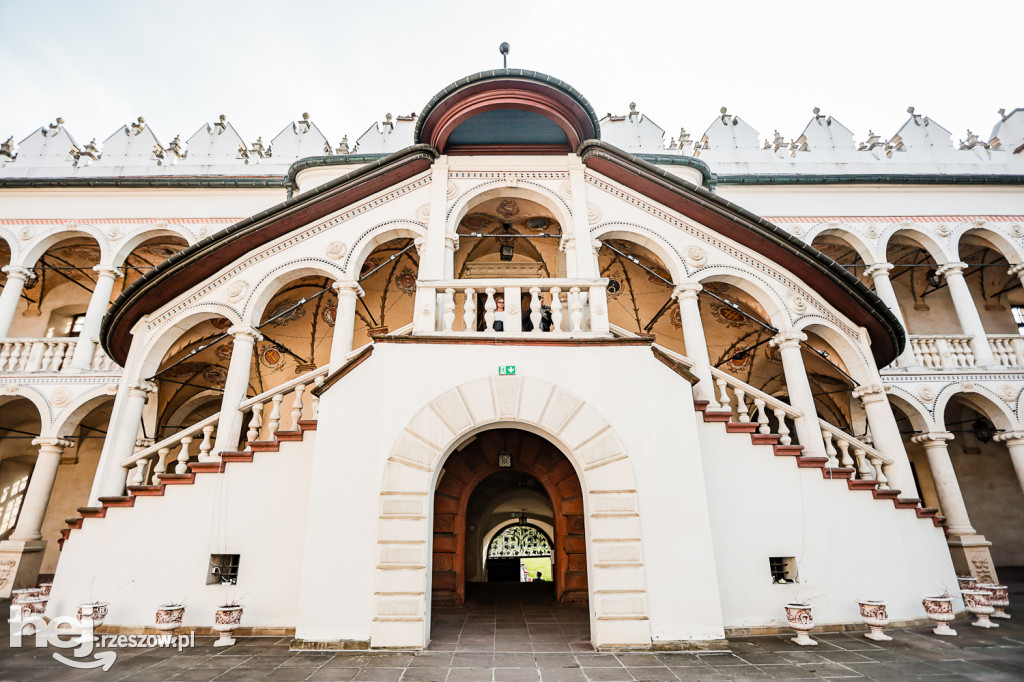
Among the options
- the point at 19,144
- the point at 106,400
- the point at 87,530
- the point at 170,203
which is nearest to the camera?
the point at 87,530

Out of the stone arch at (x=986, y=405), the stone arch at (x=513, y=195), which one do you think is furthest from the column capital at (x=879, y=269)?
the stone arch at (x=513, y=195)

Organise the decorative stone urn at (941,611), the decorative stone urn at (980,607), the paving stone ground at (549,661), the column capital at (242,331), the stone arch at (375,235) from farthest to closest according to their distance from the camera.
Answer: the stone arch at (375,235) → the column capital at (242,331) → the decorative stone urn at (980,607) → the decorative stone urn at (941,611) → the paving stone ground at (549,661)

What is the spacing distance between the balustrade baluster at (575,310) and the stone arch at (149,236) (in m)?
11.6

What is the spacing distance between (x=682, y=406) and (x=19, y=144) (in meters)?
20.1

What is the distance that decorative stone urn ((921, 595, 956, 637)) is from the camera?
20.4ft

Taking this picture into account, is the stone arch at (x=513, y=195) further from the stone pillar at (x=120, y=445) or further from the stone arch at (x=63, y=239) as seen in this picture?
the stone arch at (x=63, y=239)

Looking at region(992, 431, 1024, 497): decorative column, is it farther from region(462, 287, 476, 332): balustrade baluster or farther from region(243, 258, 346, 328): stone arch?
region(243, 258, 346, 328): stone arch

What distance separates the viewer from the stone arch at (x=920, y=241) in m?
12.8

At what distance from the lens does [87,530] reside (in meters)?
6.89

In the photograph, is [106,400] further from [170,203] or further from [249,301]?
[249,301]

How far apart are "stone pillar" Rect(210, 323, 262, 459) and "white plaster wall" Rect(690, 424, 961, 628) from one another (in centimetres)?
710

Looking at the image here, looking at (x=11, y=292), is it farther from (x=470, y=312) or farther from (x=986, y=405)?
(x=986, y=405)

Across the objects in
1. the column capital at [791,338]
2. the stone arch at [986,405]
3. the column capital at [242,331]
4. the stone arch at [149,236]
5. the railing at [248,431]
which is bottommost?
the railing at [248,431]

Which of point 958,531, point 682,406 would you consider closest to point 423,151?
point 682,406
